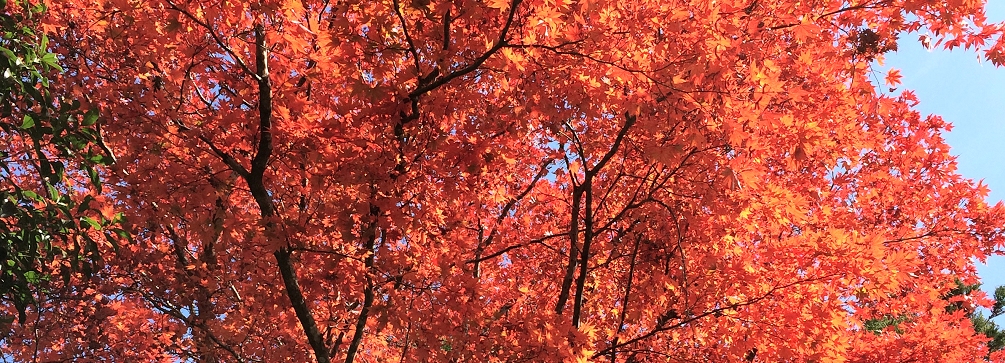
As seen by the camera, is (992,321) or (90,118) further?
(992,321)

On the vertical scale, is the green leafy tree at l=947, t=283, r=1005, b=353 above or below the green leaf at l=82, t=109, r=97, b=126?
above

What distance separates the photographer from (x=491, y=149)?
4926 millimetres

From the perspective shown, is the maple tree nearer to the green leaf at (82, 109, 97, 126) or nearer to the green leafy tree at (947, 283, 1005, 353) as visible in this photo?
the green leaf at (82, 109, 97, 126)

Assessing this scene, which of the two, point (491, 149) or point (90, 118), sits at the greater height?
point (491, 149)

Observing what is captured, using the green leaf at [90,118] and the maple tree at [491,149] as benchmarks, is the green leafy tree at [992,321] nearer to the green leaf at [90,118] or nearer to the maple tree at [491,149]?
the maple tree at [491,149]

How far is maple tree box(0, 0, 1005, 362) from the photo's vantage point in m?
4.27

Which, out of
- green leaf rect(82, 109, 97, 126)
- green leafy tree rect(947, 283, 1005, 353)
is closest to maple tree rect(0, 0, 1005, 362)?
green leaf rect(82, 109, 97, 126)

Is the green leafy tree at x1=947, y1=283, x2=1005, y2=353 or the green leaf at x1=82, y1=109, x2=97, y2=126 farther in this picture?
the green leafy tree at x1=947, y1=283, x2=1005, y2=353

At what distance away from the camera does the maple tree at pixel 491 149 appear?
14.0 ft

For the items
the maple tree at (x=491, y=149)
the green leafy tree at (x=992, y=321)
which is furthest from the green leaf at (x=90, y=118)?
the green leafy tree at (x=992, y=321)

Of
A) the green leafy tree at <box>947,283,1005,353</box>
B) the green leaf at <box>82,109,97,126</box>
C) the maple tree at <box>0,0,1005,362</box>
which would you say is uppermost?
the green leafy tree at <box>947,283,1005,353</box>

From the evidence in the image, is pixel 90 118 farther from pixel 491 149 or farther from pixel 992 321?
pixel 992 321

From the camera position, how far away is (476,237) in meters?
7.91

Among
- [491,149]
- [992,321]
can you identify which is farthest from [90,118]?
[992,321]
